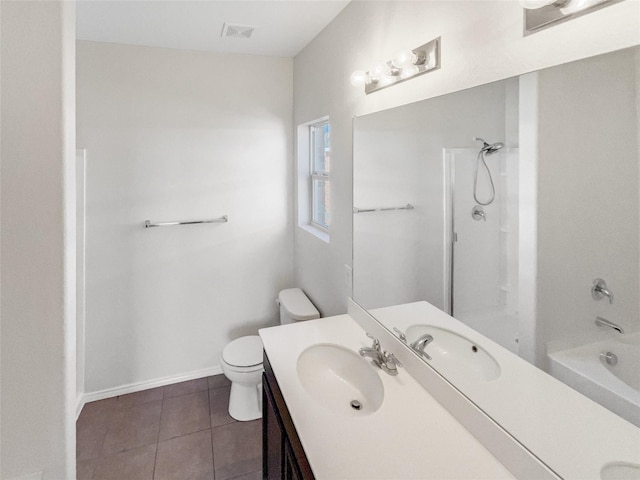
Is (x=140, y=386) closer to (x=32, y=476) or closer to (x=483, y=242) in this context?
(x=32, y=476)

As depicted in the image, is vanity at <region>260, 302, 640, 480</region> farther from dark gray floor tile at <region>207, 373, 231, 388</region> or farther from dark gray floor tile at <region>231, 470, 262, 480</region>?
dark gray floor tile at <region>207, 373, 231, 388</region>

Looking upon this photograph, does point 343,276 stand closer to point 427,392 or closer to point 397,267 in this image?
point 397,267

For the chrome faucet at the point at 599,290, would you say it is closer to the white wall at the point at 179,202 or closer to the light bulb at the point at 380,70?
the light bulb at the point at 380,70

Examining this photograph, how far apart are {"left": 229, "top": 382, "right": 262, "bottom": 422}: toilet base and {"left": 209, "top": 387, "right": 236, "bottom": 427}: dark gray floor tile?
5cm

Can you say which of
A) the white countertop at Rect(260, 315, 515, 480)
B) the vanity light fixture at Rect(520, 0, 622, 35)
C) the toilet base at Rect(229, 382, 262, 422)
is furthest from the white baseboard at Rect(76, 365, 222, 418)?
the vanity light fixture at Rect(520, 0, 622, 35)

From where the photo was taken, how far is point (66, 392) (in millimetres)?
1088

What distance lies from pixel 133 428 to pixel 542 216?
2.50 metres

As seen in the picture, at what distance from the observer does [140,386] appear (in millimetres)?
2592

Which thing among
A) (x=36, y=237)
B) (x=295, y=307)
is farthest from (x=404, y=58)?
(x=295, y=307)

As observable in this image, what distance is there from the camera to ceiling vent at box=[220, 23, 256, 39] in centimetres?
208

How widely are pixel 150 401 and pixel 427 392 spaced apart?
2.11 meters

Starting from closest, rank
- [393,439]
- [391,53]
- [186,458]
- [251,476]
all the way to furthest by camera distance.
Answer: [393,439] → [391,53] → [251,476] → [186,458]

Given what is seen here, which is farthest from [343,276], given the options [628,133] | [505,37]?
[628,133]

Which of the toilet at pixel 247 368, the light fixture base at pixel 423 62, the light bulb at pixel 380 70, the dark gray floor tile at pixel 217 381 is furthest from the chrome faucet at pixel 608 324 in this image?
the dark gray floor tile at pixel 217 381
